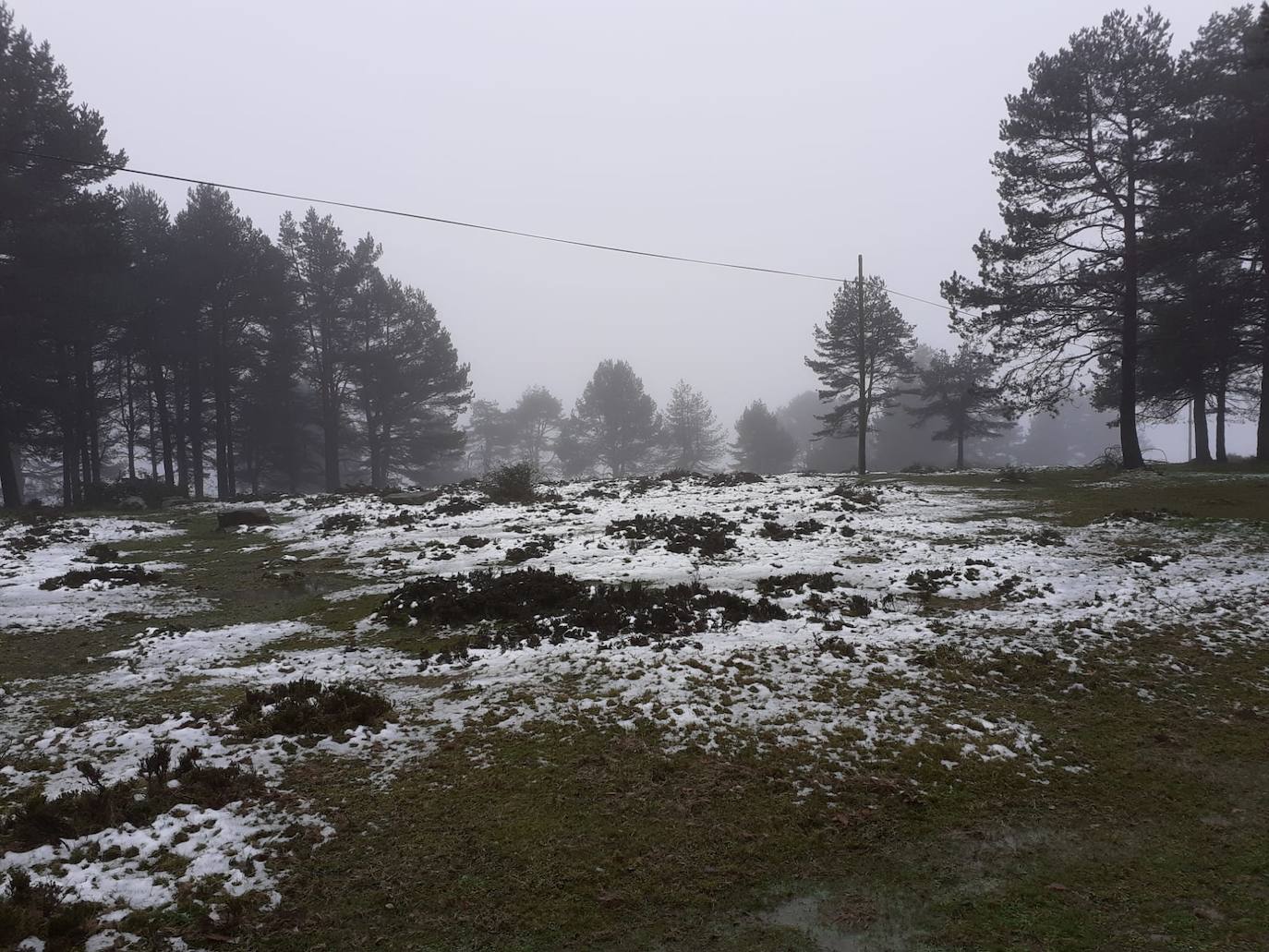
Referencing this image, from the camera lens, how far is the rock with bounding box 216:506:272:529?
18031 mm

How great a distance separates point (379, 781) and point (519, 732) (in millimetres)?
1266

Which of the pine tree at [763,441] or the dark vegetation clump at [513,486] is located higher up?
the pine tree at [763,441]

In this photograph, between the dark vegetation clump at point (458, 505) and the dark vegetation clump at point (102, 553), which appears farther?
the dark vegetation clump at point (458, 505)

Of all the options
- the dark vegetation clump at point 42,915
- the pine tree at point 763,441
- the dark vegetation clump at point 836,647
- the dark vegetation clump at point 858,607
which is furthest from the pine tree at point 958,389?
the dark vegetation clump at point 42,915

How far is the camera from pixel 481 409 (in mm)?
70938

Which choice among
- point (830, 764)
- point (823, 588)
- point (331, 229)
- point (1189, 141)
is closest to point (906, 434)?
point (1189, 141)

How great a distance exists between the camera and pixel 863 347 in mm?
33688

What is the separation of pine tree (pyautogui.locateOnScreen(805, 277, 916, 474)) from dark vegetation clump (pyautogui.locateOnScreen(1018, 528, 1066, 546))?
65.0 ft

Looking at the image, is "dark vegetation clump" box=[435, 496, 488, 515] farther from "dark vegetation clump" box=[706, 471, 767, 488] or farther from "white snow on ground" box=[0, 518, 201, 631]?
"dark vegetation clump" box=[706, 471, 767, 488]

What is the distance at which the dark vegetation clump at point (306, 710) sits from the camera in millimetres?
5648

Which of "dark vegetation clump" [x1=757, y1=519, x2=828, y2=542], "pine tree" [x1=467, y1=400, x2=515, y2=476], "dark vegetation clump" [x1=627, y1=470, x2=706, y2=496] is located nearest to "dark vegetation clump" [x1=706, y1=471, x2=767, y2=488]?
"dark vegetation clump" [x1=627, y1=470, x2=706, y2=496]

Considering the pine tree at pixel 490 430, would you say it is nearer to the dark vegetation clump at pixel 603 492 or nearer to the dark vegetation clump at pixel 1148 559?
the dark vegetation clump at pixel 603 492

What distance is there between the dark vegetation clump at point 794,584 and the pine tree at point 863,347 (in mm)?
24070

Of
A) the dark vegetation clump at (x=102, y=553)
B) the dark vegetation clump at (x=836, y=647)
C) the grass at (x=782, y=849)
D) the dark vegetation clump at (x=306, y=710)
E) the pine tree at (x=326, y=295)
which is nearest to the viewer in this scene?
the grass at (x=782, y=849)
